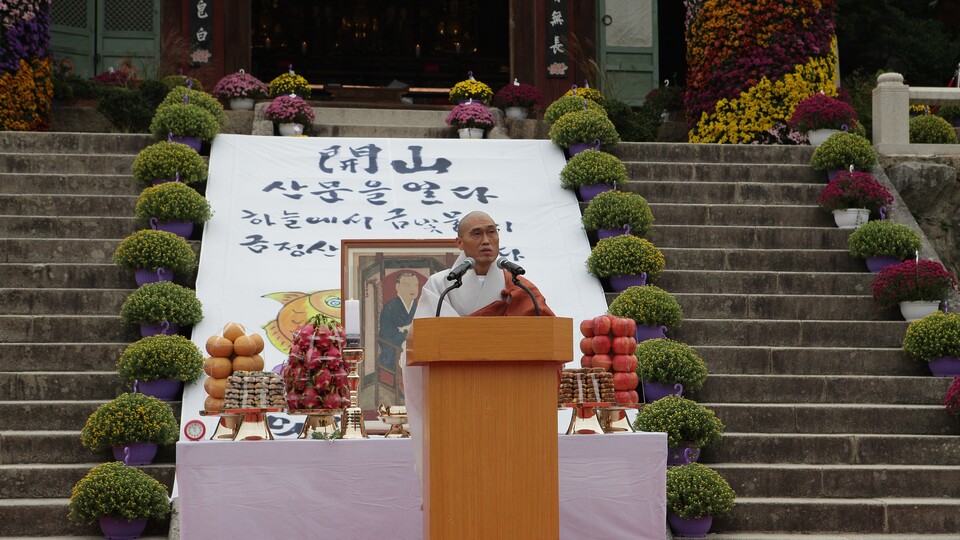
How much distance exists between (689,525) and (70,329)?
4489 mm

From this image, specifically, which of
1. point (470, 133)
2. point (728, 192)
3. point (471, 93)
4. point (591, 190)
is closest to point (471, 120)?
point (470, 133)

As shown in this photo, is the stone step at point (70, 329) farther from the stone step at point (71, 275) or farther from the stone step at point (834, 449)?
the stone step at point (834, 449)

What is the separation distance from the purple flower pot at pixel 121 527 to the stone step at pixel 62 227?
346 cm

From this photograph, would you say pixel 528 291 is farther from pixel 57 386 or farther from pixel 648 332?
pixel 57 386

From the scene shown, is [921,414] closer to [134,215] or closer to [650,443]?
[650,443]

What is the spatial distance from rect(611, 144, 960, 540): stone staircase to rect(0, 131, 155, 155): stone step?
4439mm

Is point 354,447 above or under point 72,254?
under

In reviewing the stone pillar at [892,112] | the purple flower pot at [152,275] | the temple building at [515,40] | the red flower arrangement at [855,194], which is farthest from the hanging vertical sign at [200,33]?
the red flower arrangement at [855,194]

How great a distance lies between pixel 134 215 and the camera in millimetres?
10609

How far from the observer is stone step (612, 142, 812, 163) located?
12.1 m

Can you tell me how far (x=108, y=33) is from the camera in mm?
A: 15961

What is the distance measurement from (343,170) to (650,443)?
5874 mm

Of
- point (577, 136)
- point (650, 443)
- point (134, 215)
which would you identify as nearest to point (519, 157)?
point (577, 136)

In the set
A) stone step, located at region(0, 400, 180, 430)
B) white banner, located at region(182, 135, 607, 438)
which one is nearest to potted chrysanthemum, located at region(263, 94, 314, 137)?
white banner, located at region(182, 135, 607, 438)
